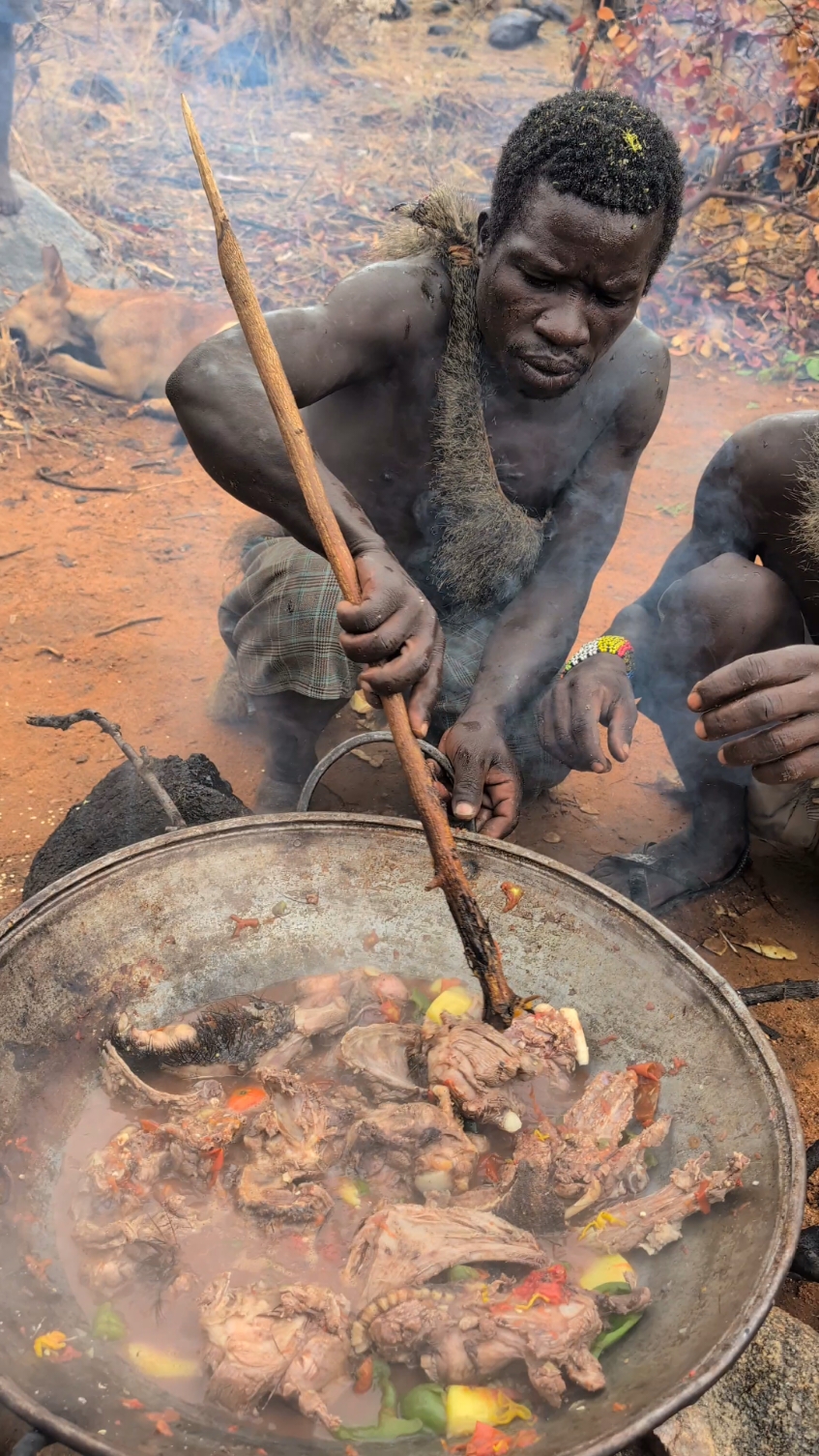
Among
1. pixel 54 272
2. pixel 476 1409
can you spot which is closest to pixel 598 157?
pixel 476 1409

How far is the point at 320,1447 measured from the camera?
→ 1642 millimetres

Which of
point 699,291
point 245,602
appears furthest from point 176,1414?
point 699,291

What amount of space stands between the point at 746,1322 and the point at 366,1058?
36.5 inches

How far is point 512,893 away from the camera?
2422mm

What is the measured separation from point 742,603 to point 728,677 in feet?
2.56

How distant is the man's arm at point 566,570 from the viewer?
127 inches

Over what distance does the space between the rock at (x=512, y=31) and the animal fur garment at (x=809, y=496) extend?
40.0 feet

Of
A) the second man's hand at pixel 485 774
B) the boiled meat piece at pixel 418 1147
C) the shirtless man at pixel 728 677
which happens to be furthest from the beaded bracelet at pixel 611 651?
the boiled meat piece at pixel 418 1147

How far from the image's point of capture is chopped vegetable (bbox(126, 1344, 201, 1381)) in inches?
67.7

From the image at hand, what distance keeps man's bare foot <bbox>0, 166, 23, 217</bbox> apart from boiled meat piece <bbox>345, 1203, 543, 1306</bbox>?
7283 mm

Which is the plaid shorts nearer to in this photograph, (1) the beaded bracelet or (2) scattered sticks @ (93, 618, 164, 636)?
(1) the beaded bracelet

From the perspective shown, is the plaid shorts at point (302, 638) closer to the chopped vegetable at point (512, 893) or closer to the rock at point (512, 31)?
the chopped vegetable at point (512, 893)

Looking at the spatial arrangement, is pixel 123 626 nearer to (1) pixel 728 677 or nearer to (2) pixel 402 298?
(2) pixel 402 298

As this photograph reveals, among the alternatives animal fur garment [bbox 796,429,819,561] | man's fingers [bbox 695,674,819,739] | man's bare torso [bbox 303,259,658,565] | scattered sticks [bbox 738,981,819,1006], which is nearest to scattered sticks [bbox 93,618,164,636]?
man's bare torso [bbox 303,259,658,565]
